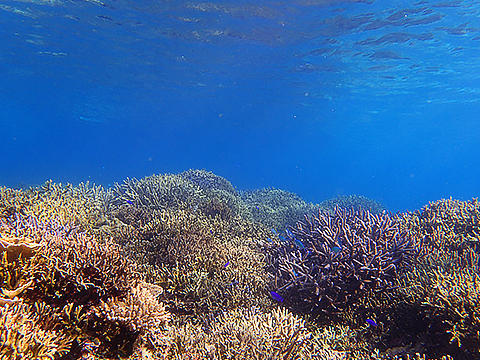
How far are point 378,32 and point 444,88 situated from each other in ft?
62.0

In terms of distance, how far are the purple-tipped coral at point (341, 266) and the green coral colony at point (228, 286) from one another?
0.03 m

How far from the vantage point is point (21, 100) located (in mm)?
44781

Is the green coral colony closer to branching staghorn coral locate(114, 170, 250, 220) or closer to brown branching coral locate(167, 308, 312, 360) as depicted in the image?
brown branching coral locate(167, 308, 312, 360)

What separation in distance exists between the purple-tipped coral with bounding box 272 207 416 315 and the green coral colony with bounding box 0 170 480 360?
26mm

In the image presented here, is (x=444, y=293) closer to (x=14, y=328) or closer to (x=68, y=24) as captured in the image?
(x=14, y=328)

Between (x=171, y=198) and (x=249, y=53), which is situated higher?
(x=249, y=53)

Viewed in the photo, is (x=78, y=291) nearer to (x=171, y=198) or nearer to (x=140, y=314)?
(x=140, y=314)

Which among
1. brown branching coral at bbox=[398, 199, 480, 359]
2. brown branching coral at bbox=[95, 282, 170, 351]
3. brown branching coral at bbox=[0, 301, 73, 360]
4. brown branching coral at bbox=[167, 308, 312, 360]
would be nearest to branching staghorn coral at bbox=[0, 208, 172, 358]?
brown branching coral at bbox=[95, 282, 170, 351]

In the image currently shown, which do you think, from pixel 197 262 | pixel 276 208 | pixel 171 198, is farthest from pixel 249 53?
pixel 197 262

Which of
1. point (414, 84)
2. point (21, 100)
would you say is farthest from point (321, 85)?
point (21, 100)

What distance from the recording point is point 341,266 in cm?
464

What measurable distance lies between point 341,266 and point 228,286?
83.7 inches

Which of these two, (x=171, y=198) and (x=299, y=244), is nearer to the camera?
(x=299, y=244)

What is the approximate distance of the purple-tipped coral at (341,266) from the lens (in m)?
4.53
